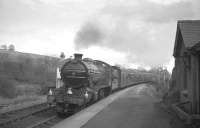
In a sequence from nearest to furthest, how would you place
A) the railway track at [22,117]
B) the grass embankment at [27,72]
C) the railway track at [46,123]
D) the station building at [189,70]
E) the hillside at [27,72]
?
the station building at [189,70] → the railway track at [46,123] → the railway track at [22,117] → the grass embankment at [27,72] → the hillside at [27,72]

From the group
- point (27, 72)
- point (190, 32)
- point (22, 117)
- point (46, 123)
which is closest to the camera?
point (46, 123)

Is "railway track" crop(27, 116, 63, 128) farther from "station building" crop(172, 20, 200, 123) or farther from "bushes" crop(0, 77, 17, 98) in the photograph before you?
"bushes" crop(0, 77, 17, 98)

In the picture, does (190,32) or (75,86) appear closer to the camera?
(190,32)

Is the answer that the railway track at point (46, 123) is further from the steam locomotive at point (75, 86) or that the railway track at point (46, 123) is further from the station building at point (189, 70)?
the station building at point (189, 70)

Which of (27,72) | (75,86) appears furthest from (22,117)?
(27,72)

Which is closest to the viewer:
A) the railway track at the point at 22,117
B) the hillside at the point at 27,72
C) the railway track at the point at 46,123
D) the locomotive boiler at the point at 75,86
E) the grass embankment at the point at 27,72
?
the railway track at the point at 46,123

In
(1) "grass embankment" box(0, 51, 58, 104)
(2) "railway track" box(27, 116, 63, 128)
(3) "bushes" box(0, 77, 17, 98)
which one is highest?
(1) "grass embankment" box(0, 51, 58, 104)

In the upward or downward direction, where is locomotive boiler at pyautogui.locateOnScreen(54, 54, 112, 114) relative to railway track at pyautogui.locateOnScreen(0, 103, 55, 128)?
upward

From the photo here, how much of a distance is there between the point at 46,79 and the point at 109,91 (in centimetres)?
2287

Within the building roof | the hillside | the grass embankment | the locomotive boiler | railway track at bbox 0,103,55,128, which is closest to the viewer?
railway track at bbox 0,103,55,128

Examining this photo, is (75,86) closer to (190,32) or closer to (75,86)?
(75,86)

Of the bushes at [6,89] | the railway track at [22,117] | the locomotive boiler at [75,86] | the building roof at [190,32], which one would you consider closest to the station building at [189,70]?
the building roof at [190,32]

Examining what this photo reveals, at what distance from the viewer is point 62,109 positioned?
14969mm

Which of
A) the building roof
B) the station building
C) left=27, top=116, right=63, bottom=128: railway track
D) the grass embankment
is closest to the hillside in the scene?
the grass embankment
